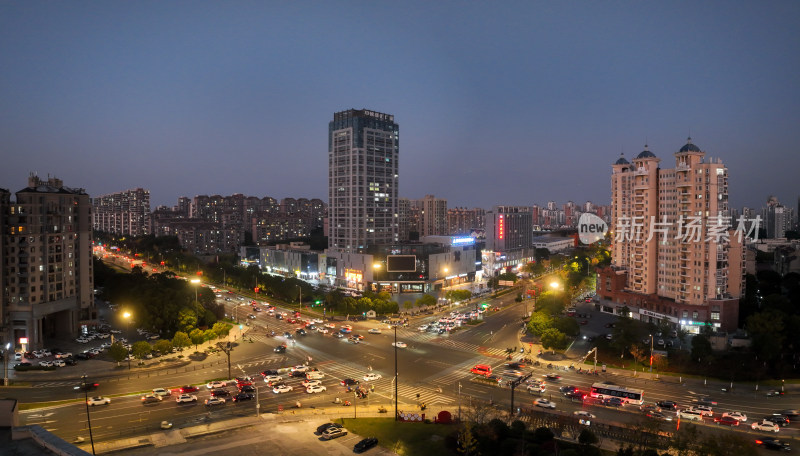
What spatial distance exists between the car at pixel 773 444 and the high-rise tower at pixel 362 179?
6785 centimetres

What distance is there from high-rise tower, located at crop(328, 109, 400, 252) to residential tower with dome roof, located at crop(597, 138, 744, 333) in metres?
42.9

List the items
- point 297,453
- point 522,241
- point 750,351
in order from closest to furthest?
point 297,453, point 750,351, point 522,241

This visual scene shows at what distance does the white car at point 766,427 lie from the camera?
29.1 m

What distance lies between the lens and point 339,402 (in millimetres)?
33656

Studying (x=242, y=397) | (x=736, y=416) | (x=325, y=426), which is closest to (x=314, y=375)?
(x=242, y=397)

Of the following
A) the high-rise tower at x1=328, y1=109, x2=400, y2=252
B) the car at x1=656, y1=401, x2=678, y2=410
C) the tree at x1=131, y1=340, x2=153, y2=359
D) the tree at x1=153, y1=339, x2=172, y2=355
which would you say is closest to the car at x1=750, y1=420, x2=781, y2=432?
the car at x1=656, y1=401, x2=678, y2=410

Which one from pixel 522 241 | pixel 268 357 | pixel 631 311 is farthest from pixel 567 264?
pixel 268 357

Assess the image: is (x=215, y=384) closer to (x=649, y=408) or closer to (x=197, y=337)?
(x=197, y=337)

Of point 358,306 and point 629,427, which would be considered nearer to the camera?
point 629,427

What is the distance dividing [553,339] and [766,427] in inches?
737

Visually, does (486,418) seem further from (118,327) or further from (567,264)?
(567,264)

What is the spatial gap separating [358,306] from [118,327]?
30.5 metres

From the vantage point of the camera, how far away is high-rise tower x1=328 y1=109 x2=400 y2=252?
290 feet

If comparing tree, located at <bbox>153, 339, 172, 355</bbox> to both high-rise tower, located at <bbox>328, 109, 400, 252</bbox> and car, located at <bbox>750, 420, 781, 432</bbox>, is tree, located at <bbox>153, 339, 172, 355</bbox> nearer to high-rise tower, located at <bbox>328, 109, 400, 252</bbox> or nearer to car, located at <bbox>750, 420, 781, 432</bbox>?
car, located at <bbox>750, 420, 781, 432</bbox>
